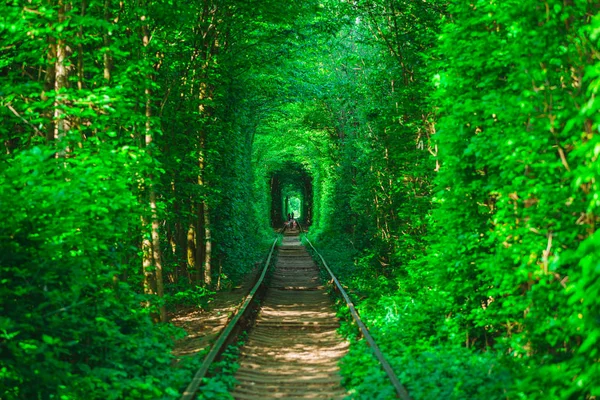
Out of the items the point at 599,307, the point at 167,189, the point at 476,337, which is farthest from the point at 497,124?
the point at 167,189

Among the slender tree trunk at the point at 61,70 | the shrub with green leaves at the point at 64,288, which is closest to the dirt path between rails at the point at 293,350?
the shrub with green leaves at the point at 64,288

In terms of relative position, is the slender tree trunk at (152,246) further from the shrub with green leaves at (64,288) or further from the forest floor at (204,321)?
the shrub with green leaves at (64,288)

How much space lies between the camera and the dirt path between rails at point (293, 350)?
7047 millimetres

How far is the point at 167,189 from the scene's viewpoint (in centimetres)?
1227

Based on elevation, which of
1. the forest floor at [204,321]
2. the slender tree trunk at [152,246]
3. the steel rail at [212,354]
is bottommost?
the forest floor at [204,321]

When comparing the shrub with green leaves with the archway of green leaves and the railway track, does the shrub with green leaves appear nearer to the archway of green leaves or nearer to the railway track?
the railway track

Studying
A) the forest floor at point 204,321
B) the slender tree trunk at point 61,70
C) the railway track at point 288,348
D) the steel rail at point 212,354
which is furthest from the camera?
the forest floor at point 204,321

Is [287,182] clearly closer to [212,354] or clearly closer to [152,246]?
[152,246]

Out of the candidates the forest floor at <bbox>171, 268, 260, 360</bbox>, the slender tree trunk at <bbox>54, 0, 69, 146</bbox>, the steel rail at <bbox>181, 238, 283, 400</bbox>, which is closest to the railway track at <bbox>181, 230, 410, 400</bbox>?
the steel rail at <bbox>181, 238, 283, 400</bbox>

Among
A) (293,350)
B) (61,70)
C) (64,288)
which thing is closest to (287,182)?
(293,350)

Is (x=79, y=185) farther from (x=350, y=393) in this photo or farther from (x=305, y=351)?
(x=305, y=351)

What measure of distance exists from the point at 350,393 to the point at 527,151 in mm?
3408

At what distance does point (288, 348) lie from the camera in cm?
964

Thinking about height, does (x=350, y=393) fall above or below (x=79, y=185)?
below
